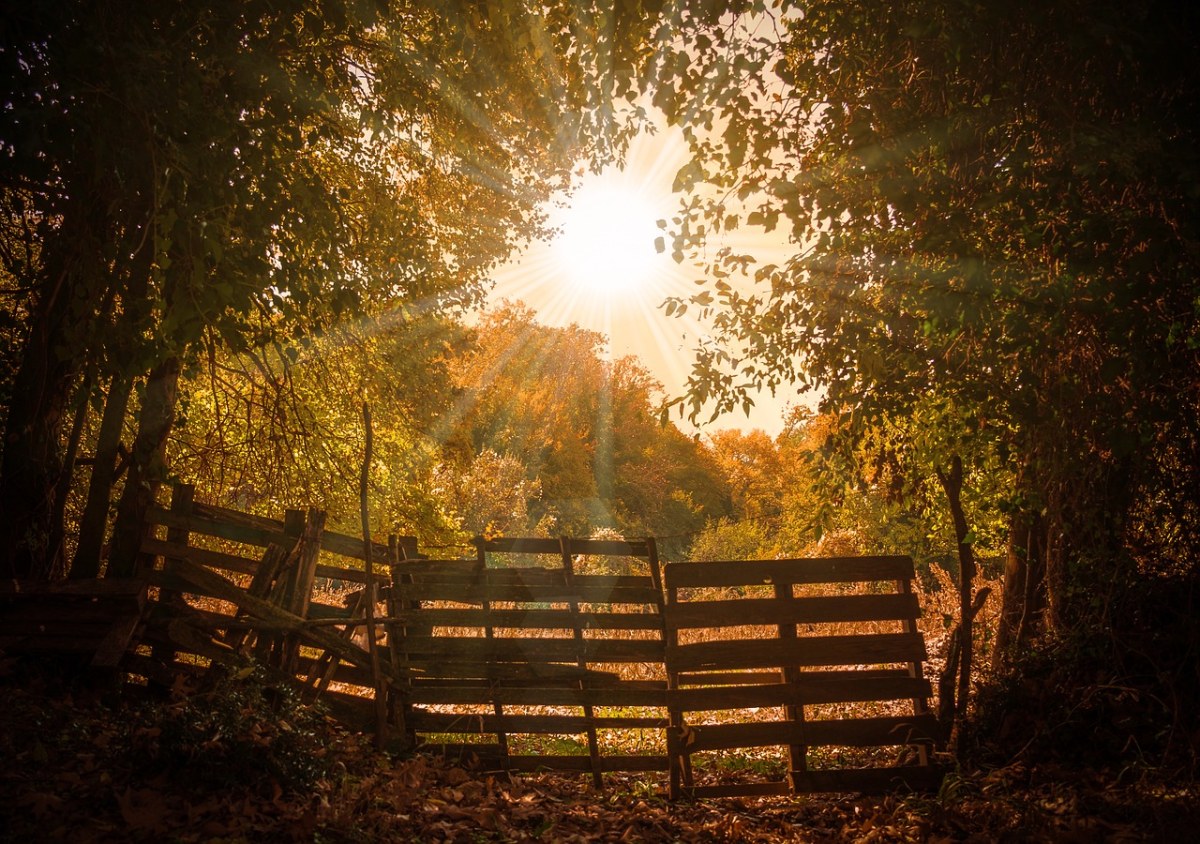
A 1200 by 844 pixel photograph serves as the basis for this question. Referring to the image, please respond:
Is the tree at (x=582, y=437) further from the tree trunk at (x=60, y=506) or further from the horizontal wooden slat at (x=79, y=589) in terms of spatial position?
the horizontal wooden slat at (x=79, y=589)

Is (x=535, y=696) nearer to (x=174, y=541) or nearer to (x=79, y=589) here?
(x=174, y=541)

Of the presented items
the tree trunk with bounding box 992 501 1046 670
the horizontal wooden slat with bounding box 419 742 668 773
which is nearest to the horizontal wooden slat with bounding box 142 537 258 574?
the horizontal wooden slat with bounding box 419 742 668 773

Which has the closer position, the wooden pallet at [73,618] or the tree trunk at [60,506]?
the wooden pallet at [73,618]

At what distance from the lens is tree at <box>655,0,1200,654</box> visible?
5.06m

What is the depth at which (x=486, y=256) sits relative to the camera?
14188 millimetres

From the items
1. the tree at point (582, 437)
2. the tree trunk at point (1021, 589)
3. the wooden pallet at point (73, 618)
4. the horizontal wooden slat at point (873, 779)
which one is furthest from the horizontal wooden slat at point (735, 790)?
the tree at point (582, 437)

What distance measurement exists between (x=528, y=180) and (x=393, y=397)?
4.67 m

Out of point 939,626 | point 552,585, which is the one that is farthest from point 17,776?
point 939,626

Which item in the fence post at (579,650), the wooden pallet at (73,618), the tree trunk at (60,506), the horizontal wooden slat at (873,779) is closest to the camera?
the wooden pallet at (73,618)

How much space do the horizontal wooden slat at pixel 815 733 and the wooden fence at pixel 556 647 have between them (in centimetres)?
2

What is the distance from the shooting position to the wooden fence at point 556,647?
24.7ft

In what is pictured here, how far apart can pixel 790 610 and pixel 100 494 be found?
25.1 feet

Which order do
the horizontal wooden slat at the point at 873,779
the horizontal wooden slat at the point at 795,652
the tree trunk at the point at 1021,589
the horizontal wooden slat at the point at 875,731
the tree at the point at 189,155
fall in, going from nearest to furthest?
the tree at the point at 189,155
the horizontal wooden slat at the point at 873,779
the horizontal wooden slat at the point at 875,731
the horizontal wooden slat at the point at 795,652
the tree trunk at the point at 1021,589

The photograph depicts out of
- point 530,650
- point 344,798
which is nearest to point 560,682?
point 530,650
